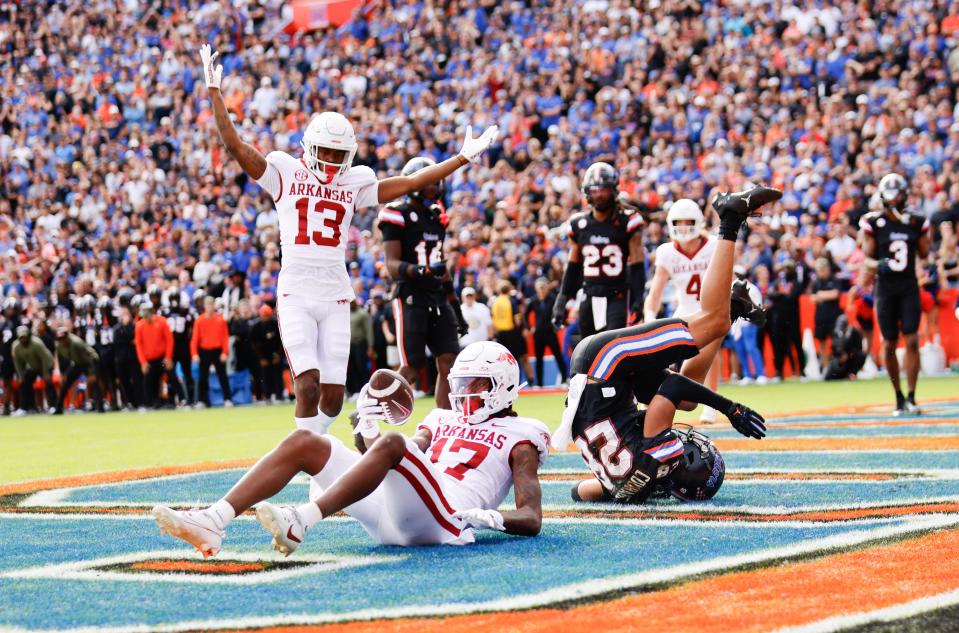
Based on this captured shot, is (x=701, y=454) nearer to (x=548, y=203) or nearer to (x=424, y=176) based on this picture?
(x=424, y=176)

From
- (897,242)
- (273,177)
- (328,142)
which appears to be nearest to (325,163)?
(328,142)

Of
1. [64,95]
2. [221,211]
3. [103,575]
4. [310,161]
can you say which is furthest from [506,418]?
[64,95]

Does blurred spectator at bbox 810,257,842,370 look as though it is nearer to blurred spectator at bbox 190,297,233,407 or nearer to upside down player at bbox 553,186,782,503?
blurred spectator at bbox 190,297,233,407

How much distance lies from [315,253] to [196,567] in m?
2.84

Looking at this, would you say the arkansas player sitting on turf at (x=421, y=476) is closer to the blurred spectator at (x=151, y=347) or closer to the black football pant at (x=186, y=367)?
the blurred spectator at (x=151, y=347)

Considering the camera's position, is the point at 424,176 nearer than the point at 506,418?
No

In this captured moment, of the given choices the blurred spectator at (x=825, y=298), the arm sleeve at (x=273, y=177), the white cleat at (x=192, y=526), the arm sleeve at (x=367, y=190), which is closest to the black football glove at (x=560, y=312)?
the arm sleeve at (x=367, y=190)

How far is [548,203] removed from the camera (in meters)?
21.1

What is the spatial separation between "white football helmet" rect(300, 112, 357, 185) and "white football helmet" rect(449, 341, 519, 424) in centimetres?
213

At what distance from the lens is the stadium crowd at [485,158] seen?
1916 centimetres

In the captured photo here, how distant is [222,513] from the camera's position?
189 inches

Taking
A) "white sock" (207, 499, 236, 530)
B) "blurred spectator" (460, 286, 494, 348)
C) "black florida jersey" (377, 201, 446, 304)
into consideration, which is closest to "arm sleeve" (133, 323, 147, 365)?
"blurred spectator" (460, 286, 494, 348)

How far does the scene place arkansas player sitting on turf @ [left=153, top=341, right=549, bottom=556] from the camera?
15.8 ft

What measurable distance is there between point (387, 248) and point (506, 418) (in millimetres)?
4655
